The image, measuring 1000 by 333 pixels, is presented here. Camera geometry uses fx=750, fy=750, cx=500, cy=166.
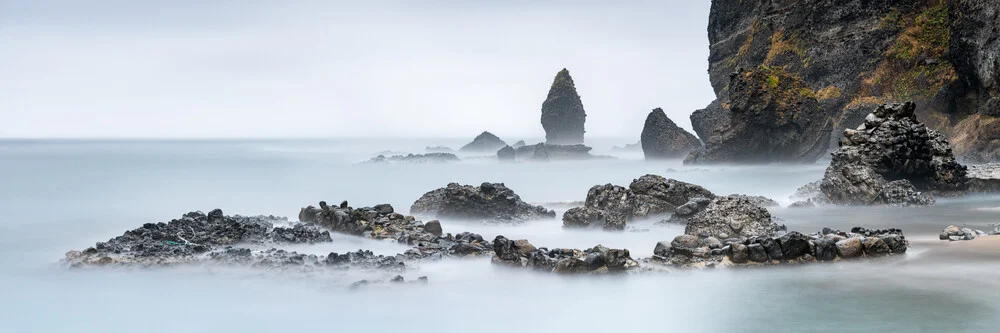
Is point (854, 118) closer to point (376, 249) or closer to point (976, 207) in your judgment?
point (976, 207)

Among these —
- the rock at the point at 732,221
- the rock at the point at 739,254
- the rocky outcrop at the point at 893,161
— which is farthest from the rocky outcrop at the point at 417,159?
the rock at the point at 739,254

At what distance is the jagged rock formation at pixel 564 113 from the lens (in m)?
105

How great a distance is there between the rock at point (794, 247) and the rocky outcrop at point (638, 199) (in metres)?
6.11

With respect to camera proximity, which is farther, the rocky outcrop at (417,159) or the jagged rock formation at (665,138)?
the rocky outcrop at (417,159)

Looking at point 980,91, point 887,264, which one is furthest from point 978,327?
point 980,91

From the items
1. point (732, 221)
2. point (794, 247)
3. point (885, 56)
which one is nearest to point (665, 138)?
point (885, 56)

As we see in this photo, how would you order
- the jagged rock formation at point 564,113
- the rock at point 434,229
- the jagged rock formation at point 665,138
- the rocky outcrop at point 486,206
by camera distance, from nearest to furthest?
the rock at point 434,229, the rocky outcrop at point 486,206, the jagged rock formation at point 665,138, the jagged rock formation at point 564,113

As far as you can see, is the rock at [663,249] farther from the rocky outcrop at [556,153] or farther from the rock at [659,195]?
the rocky outcrop at [556,153]

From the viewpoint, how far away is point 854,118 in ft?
163

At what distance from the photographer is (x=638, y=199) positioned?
824 inches

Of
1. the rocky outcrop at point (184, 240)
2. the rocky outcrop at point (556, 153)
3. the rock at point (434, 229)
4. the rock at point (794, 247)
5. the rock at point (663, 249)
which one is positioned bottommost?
the rocky outcrop at point (184, 240)

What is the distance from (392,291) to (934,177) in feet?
69.2

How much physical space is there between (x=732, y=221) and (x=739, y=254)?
3.31 meters

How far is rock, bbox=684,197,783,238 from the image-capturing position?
1602 centimetres
